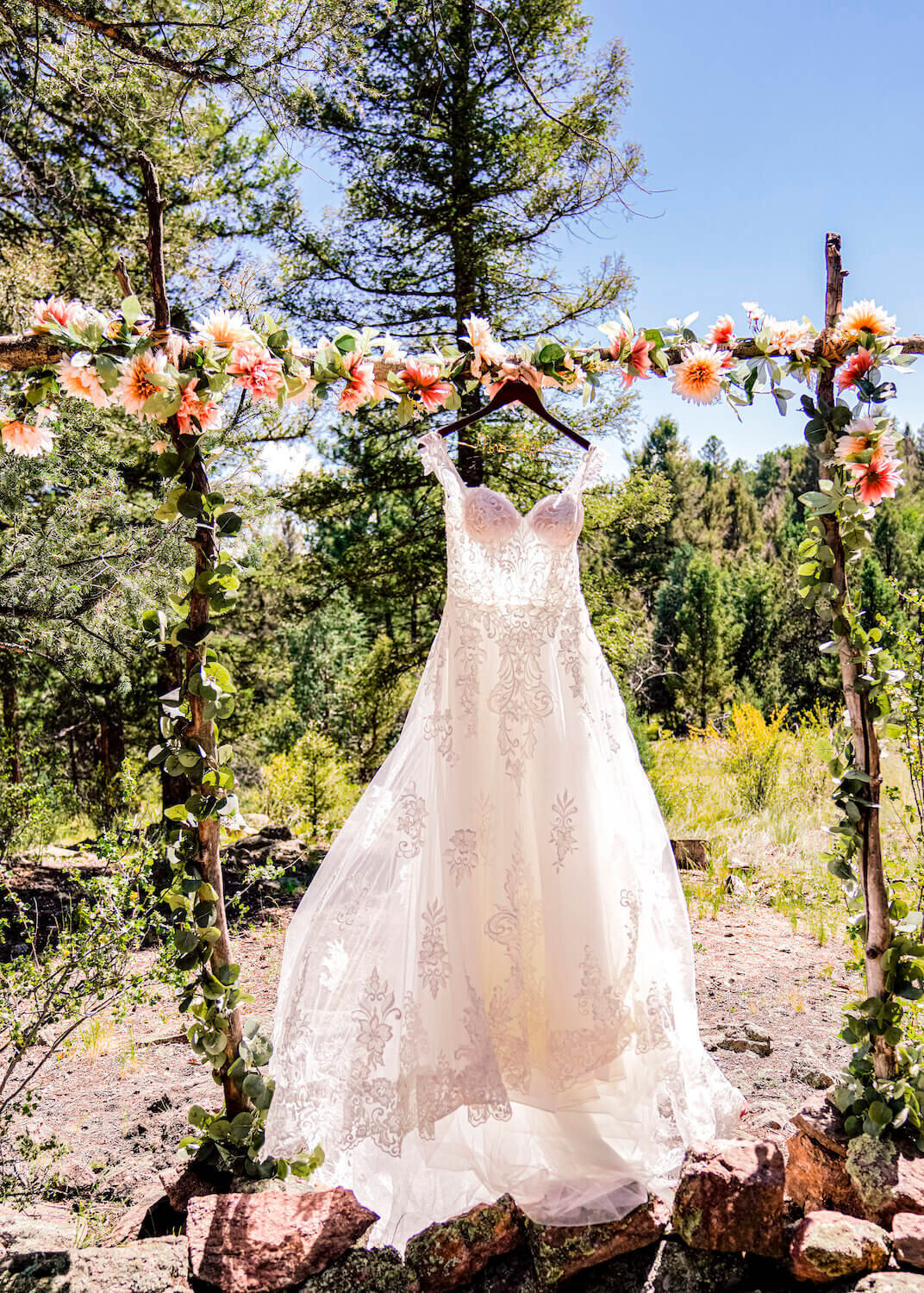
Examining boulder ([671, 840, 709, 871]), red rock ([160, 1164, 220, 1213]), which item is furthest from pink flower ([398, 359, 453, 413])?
boulder ([671, 840, 709, 871])

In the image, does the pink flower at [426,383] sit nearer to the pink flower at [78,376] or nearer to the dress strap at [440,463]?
the dress strap at [440,463]

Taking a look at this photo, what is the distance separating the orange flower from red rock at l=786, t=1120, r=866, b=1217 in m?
2.28

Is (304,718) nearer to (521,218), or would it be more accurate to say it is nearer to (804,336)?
(521,218)

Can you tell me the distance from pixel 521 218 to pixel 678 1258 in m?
6.86

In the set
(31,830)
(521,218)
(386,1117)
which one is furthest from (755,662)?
(386,1117)

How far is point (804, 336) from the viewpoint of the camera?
2559 mm

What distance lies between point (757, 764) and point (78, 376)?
7359 mm

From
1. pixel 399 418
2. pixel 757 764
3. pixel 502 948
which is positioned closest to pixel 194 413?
pixel 399 418

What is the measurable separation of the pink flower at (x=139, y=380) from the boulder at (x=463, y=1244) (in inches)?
83.8

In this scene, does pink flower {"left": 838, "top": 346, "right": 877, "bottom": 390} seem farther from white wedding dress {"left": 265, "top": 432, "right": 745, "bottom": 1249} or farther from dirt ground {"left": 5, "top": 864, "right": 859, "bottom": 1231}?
dirt ground {"left": 5, "top": 864, "right": 859, "bottom": 1231}

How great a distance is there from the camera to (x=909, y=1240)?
81.4 inches

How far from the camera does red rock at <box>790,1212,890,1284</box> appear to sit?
2.02 m

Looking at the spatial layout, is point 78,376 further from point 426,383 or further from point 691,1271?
point 691,1271

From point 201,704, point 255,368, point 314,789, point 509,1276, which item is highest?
point 255,368
